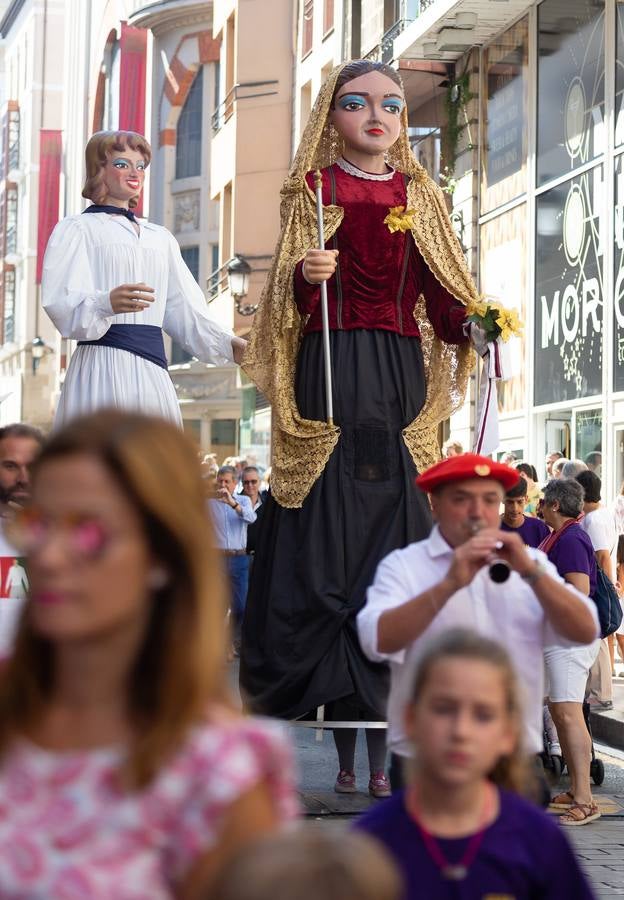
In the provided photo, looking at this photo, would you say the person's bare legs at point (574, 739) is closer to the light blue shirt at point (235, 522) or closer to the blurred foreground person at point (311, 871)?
the blurred foreground person at point (311, 871)

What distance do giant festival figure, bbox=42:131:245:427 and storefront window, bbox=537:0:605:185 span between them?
11.4m

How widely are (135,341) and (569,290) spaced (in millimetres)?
12271

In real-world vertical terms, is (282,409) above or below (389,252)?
below

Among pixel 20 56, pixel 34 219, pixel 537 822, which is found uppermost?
pixel 20 56

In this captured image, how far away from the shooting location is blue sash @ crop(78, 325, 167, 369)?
669cm

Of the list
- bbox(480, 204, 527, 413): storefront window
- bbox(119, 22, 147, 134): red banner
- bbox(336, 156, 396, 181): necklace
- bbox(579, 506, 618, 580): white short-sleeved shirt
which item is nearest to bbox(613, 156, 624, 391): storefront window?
bbox(480, 204, 527, 413): storefront window

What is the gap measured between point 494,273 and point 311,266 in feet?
48.5

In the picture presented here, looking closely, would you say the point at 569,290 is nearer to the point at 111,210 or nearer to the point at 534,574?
the point at 111,210

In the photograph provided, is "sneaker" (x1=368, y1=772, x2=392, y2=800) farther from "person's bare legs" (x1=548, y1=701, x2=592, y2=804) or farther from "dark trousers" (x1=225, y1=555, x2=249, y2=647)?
"dark trousers" (x1=225, y1=555, x2=249, y2=647)

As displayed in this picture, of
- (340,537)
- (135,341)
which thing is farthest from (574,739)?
(135,341)

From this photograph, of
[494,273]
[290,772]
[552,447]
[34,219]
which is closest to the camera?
[290,772]

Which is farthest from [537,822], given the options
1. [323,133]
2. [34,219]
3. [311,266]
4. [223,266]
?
[34,219]

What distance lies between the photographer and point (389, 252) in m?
7.22

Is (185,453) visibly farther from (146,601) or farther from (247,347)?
(247,347)
